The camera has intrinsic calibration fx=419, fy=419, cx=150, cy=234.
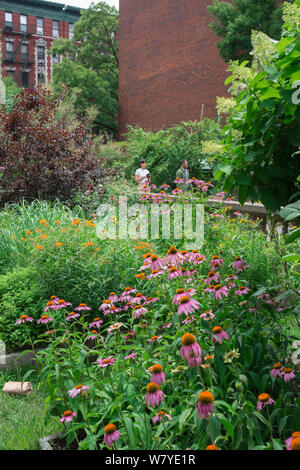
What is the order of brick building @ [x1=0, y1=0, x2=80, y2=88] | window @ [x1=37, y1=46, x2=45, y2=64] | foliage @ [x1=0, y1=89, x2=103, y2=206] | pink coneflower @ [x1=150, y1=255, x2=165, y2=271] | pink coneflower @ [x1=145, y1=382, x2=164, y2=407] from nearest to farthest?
pink coneflower @ [x1=145, y1=382, x2=164, y2=407], pink coneflower @ [x1=150, y1=255, x2=165, y2=271], foliage @ [x1=0, y1=89, x2=103, y2=206], brick building @ [x1=0, y1=0, x2=80, y2=88], window @ [x1=37, y1=46, x2=45, y2=64]

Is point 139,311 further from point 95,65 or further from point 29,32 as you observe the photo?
point 29,32

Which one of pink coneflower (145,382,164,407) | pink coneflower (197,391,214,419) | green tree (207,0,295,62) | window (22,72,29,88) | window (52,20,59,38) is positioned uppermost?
window (52,20,59,38)

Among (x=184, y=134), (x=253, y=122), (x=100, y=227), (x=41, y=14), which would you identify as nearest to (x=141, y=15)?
(x=184, y=134)

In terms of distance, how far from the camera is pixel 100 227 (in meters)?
5.47

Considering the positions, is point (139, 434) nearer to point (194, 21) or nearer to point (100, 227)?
point (100, 227)


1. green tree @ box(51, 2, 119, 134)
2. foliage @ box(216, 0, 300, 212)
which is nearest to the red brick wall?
green tree @ box(51, 2, 119, 134)

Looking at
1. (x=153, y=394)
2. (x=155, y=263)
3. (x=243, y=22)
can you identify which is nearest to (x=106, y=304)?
(x=155, y=263)

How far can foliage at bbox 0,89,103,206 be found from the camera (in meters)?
7.91

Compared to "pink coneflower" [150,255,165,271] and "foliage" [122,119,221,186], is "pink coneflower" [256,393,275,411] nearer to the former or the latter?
"pink coneflower" [150,255,165,271]
